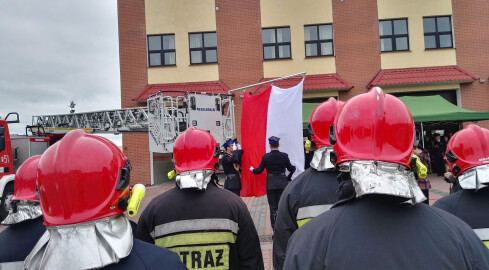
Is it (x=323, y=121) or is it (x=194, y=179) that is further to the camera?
(x=323, y=121)

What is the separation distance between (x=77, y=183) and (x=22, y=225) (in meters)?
1.42

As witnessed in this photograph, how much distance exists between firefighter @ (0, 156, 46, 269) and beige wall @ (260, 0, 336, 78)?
1479 centimetres

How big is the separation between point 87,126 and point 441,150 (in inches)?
605

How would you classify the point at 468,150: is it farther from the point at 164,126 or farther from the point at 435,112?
the point at 435,112

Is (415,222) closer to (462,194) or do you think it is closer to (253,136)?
(462,194)

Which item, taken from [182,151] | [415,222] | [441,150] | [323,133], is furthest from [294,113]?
[441,150]

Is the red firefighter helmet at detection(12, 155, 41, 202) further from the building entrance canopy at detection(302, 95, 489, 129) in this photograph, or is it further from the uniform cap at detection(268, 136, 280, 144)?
the building entrance canopy at detection(302, 95, 489, 129)

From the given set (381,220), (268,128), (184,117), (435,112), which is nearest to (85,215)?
(381,220)

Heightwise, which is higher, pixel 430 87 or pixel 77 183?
pixel 430 87

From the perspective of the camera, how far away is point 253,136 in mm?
7102

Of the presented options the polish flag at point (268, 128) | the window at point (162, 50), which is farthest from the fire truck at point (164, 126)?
the window at point (162, 50)

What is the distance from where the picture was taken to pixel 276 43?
664 inches

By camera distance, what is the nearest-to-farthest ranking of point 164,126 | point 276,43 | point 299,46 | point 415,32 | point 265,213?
1. point 265,213
2. point 164,126
3. point 415,32
4. point 299,46
5. point 276,43

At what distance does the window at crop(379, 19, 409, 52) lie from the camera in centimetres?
1655
